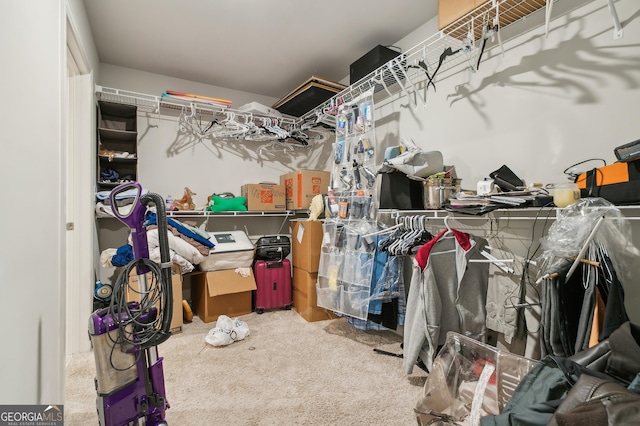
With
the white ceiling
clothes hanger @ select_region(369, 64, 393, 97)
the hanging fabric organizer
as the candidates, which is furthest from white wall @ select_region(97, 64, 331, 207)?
clothes hanger @ select_region(369, 64, 393, 97)

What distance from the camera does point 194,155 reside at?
141 inches

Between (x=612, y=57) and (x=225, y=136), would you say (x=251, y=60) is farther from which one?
(x=612, y=57)

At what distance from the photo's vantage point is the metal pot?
1.96 meters

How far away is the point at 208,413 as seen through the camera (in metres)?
1.64

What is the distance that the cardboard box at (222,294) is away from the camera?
2.96 meters

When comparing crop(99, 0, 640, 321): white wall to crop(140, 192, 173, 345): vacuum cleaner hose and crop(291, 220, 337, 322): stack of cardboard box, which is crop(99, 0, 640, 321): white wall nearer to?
crop(291, 220, 337, 322): stack of cardboard box

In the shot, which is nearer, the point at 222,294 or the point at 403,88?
the point at 403,88

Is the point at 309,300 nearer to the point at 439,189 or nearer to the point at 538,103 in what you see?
the point at 439,189

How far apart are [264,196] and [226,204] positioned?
18.6 inches

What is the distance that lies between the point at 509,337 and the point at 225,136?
3.49 metres

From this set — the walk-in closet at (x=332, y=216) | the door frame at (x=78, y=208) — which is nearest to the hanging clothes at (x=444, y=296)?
the walk-in closet at (x=332, y=216)

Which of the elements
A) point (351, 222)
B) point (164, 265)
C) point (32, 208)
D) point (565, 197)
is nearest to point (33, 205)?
point (32, 208)

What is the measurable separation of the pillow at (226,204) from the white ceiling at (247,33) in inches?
58.3

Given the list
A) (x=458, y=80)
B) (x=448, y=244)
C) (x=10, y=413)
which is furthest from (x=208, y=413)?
(x=458, y=80)
